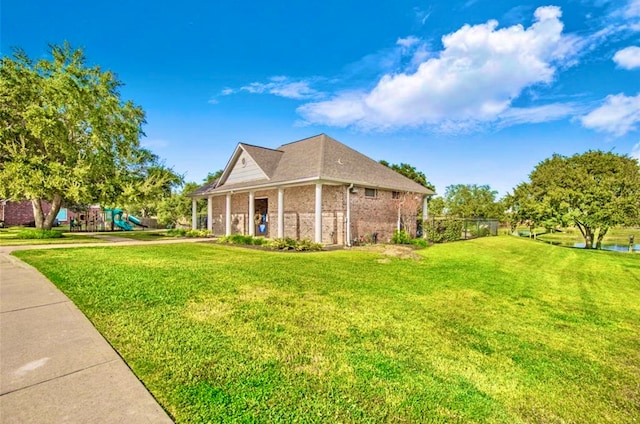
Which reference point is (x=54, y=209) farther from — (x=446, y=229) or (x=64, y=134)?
(x=446, y=229)

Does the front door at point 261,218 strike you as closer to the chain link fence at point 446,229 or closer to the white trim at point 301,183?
the white trim at point 301,183

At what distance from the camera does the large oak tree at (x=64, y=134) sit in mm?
16391

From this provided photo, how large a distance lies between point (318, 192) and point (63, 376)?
39.5ft

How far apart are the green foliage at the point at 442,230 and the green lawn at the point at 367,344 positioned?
10.1 metres

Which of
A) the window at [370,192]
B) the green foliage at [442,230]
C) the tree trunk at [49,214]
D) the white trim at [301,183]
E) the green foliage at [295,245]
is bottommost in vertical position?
the green foliage at [295,245]

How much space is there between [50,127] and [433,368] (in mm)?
22654

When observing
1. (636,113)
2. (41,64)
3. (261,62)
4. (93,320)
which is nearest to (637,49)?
(636,113)

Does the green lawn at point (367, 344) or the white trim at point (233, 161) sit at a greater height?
the white trim at point (233, 161)

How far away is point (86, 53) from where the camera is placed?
19031 millimetres

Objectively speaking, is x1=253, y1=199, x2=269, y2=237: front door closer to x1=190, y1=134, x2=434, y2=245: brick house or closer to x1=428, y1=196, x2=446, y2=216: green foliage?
x1=190, y1=134, x2=434, y2=245: brick house

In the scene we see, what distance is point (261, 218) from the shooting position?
2139cm

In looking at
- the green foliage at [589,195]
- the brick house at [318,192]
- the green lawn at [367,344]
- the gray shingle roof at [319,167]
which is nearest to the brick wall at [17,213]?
the gray shingle roof at [319,167]

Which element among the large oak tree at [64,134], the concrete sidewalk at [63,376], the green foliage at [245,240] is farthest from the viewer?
the large oak tree at [64,134]

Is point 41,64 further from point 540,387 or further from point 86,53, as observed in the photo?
point 540,387
